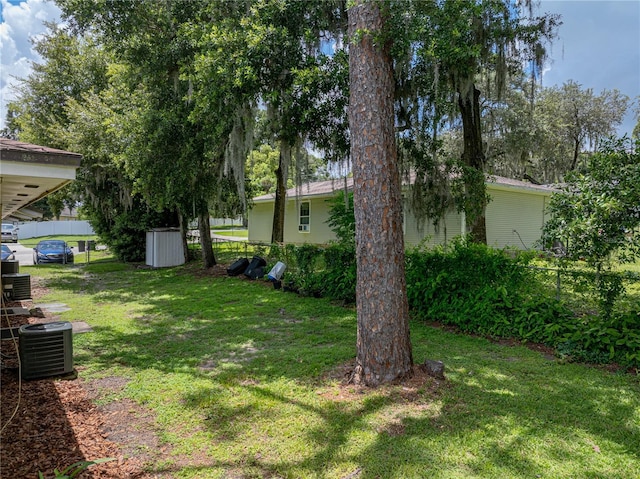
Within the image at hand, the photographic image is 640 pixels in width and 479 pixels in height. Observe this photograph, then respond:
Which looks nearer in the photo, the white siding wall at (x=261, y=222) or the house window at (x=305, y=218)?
the house window at (x=305, y=218)

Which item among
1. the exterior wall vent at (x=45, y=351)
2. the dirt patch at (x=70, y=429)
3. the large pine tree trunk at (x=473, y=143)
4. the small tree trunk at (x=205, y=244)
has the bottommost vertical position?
the dirt patch at (x=70, y=429)

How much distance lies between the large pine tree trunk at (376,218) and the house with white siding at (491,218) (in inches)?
275

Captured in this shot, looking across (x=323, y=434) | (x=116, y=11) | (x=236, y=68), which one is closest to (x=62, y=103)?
(x=116, y=11)

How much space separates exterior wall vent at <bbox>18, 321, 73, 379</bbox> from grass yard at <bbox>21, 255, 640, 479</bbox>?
1.02 ft

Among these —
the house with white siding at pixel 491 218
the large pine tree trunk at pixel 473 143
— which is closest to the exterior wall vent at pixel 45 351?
the house with white siding at pixel 491 218

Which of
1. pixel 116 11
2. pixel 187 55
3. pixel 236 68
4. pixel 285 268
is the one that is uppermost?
pixel 116 11

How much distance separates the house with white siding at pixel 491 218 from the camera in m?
13.2

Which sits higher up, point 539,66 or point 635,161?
point 539,66

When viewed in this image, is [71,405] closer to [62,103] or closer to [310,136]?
[310,136]

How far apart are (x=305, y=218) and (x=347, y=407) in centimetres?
1506

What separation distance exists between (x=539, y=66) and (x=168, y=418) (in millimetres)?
9500

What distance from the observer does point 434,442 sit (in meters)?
2.92

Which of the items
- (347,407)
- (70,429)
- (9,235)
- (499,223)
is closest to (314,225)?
(499,223)

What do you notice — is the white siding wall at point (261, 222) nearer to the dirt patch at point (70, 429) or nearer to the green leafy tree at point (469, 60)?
the green leafy tree at point (469, 60)
